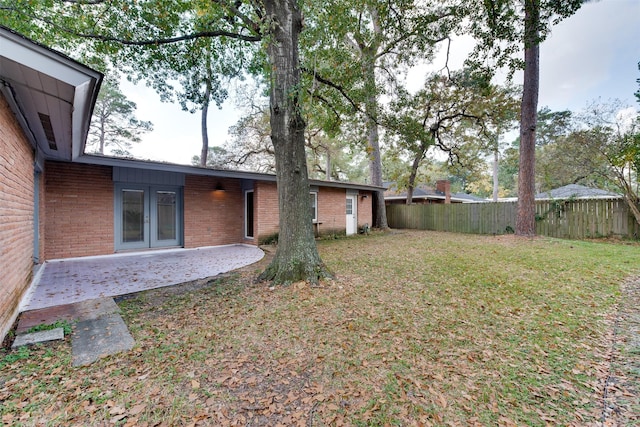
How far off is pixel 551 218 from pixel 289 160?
455 inches

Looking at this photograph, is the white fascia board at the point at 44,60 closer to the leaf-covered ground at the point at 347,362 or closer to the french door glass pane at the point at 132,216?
the leaf-covered ground at the point at 347,362

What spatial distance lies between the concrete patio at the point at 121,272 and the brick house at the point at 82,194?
309mm

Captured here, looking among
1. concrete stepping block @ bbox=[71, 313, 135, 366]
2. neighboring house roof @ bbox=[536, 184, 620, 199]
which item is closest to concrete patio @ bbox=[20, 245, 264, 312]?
concrete stepping block @ bbox=[71, 313, 135, 366]

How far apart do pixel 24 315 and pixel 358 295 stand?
14.1 feet

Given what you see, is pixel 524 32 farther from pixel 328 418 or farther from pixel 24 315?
pixel 24 315

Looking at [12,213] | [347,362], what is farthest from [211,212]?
[347,362]

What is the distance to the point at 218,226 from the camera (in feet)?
30.6

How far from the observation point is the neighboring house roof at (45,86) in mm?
1992

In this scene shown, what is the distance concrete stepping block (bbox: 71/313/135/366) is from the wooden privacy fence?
44.9ft

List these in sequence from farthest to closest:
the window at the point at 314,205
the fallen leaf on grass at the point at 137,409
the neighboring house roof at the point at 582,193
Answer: the neighboring house roof at the point at 582,193
the window at the point at 314,205
the fallen leaf on grass at the point at 137,409

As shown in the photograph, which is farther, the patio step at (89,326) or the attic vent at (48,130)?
the attic vent at (48,130)

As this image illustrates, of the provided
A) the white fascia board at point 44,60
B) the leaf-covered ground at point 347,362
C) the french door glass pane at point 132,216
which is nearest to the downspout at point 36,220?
the french door glass pane at point 132,216

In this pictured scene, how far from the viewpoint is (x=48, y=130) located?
13.0 ft

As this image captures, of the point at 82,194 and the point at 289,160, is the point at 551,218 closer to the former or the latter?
the point at 289,160
